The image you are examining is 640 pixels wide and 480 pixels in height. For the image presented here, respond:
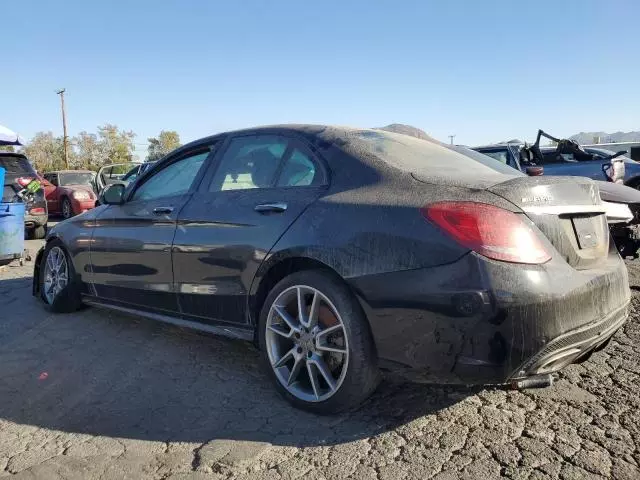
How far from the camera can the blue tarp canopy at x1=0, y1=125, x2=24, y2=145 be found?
31.1 feet

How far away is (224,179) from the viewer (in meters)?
3.48

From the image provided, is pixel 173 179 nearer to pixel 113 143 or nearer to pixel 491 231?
pixel 491 231

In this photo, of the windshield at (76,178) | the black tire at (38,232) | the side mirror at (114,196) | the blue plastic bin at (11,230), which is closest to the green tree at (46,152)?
the windshield at (76,178)

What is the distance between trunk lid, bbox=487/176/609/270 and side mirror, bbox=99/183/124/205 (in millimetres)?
2961

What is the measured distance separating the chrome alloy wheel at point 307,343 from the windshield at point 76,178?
14447 millimetres

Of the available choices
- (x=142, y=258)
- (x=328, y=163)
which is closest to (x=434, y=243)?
(x=328, y=163)

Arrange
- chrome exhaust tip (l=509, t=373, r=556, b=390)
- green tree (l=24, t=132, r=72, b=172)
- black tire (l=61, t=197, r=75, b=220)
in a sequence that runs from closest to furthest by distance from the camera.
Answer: chrome exhaust tip (l=509, t=373, r=556, b=390) → black tire (l=61, t=197, r=75, b=220) → green tree (l=24, t=132, r=72, b=172)

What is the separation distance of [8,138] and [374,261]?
9.38m

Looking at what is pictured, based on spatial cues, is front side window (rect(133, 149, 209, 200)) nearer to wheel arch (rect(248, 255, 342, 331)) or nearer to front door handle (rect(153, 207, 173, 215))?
front door handle (rect(153, 207, 173, 215))

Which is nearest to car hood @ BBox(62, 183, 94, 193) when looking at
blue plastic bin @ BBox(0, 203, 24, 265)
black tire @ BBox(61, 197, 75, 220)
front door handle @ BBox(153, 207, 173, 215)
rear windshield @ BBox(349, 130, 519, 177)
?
black tire @ BBox(61, 197, 75, 220)

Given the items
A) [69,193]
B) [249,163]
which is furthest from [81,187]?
[249,163]

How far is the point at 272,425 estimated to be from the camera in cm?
270

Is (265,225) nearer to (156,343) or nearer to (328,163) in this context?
(328,163)

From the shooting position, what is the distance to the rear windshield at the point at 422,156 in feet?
9.21
